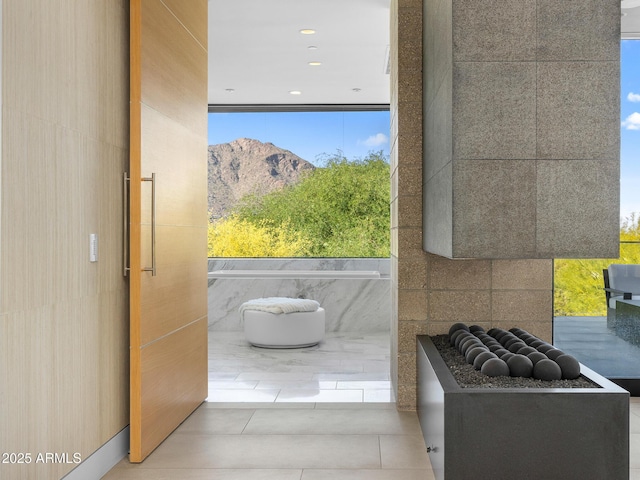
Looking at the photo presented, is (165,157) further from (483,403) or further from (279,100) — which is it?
(279,100)

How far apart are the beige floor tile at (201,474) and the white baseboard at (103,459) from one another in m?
0.05

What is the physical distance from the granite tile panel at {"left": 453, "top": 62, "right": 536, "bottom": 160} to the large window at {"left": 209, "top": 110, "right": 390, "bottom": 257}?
20.7 ft

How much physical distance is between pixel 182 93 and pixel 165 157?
1.64ft

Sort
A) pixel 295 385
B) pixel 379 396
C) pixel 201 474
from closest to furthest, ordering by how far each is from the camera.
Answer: pixel 201 474 → pixel 379 396 → pixel 295 385

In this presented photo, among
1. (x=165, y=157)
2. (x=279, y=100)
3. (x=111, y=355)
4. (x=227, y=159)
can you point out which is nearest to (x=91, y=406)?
(x=111, y=355)

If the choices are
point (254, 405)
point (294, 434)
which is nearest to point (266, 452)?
point (294, 434)

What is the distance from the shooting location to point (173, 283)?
359cm

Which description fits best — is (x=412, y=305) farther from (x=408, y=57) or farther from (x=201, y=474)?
(x=201, y=474)

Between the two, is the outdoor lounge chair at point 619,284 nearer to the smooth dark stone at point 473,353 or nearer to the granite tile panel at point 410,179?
the granite tile panel at point 410,179

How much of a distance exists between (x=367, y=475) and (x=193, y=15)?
9.02 ft

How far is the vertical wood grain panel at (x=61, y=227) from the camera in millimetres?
2188

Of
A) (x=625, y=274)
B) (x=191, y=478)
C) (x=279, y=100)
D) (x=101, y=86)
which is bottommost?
(x=191, y=478)

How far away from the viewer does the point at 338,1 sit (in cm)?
480

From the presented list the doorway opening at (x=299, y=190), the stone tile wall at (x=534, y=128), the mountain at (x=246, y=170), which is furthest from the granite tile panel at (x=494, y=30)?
the mountain at (x=246, y=170)
